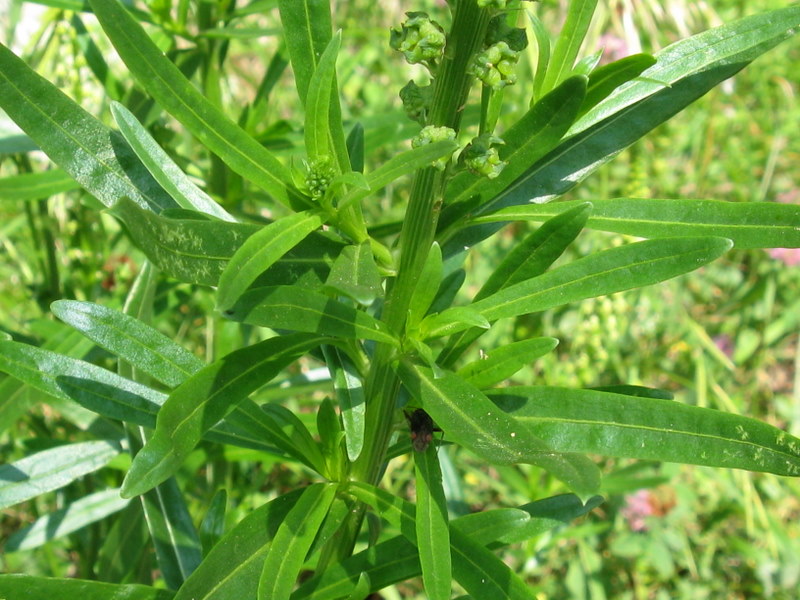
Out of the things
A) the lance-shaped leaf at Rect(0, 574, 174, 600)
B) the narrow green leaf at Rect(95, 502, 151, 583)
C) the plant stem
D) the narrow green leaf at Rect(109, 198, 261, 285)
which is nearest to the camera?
the narrow green leaf at Rect(109, 198, 261, 285)

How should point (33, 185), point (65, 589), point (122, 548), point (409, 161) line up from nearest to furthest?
point (409, 161) < point (65, 589) < point (33, 185) < point (122, 548)

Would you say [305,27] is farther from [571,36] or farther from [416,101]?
[571,36]

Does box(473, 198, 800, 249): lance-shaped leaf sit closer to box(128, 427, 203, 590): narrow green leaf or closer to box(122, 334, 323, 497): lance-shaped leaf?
box(122, 334, 323, 497): lance-shaped leaf

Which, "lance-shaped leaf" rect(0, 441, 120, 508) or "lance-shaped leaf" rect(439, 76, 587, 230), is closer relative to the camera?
"lance-shaped leaf" rect(439, 76, 587, 230)

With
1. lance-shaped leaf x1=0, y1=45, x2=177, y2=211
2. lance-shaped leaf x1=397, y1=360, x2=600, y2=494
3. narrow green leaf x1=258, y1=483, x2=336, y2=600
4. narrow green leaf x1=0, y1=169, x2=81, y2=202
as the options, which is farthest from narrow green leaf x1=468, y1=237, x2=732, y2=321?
narrow green leaf x1=0, y1=169, x2=81, y2=202

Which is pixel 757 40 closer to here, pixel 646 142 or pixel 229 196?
pixel 229 196

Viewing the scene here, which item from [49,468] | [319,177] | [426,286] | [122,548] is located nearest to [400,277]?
[426,286]

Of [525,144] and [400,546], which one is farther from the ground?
[525,144]
